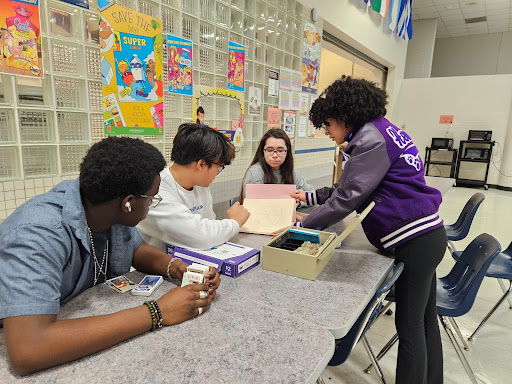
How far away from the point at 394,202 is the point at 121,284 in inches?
41.8

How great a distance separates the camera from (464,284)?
5.50ft

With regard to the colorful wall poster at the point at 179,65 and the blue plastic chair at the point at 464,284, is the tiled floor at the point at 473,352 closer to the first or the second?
the blue plastic chair at the point at 464,284

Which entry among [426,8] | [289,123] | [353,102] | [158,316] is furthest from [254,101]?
[426,8]

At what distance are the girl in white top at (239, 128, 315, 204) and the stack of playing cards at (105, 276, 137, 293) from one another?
1227mm

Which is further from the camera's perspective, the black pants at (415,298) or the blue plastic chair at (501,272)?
the blue plastic chair at (501,272)

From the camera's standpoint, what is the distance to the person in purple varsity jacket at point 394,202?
1.31 m

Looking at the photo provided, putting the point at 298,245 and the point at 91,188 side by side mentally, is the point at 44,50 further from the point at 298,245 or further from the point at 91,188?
the point at 298,245

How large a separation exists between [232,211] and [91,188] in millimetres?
805

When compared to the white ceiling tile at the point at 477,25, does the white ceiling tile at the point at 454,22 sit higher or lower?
higher

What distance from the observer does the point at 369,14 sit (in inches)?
205

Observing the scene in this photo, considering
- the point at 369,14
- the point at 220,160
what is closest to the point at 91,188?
the point at 220,160

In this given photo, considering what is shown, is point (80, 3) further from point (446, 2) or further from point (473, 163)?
point (473, 163)

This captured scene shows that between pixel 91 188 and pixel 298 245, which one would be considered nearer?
pixel 91 188

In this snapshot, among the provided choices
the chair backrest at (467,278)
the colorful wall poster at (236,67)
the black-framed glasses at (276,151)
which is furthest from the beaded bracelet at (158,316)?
the colorful wall poster at (236,67)
